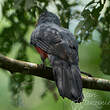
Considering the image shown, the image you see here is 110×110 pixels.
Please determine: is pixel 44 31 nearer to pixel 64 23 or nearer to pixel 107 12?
pixel 64 23

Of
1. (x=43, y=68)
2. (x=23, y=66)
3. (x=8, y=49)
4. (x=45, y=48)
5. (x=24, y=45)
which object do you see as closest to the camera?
(x=23, y=66)

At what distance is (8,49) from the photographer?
4559mm

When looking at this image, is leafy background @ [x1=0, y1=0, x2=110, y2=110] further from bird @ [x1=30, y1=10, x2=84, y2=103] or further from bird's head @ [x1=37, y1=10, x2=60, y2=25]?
bird @ [x1=30, y1=10, x2=84, y2=103]

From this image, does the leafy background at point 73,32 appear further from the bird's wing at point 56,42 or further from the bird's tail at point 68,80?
the bird's tail at point 68,80

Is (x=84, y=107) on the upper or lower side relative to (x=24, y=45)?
lower

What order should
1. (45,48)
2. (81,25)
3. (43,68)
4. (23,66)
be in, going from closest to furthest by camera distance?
(23,66), (43,68), (45,48), (81,25)

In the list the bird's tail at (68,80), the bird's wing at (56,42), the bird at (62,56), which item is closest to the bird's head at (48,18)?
the bird at (62,56)

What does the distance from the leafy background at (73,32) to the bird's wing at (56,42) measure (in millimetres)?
282

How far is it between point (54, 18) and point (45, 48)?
1.36 m

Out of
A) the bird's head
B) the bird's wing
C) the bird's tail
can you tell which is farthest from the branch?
the bird's head

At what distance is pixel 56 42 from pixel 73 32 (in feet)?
2.18

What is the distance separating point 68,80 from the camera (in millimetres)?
3461

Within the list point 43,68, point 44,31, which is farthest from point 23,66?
point 44,31

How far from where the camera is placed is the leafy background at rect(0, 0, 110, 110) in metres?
4.05
